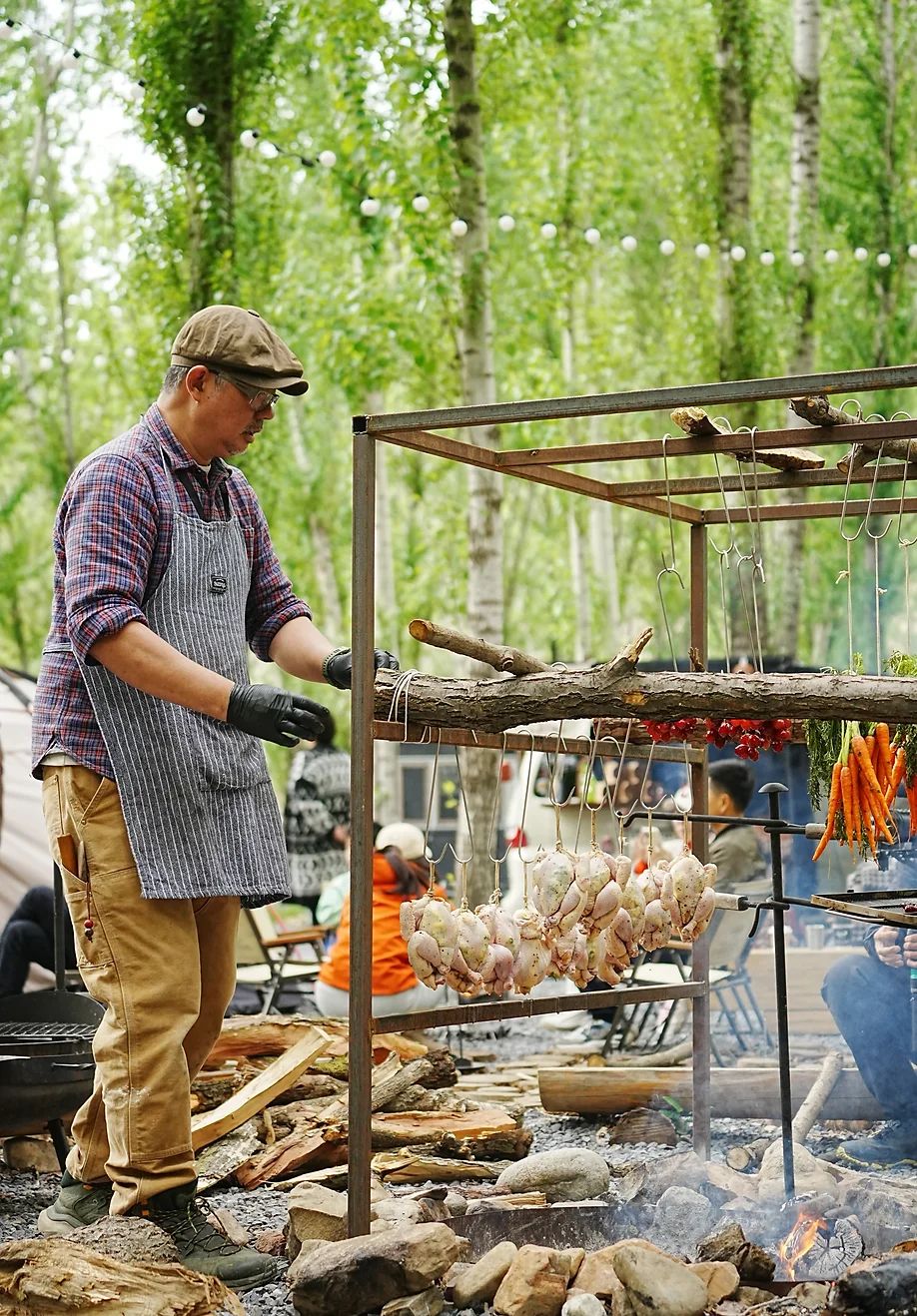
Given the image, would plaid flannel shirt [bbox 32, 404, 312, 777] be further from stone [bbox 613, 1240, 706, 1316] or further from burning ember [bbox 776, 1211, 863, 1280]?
burning ember [bbox 776, 1211, 863, 1280]

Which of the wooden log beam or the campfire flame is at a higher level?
the wooden log beam

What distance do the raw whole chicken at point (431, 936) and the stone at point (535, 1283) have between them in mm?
754

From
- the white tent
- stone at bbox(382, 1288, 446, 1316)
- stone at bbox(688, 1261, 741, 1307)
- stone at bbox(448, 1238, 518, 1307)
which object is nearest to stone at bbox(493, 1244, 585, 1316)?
stone at bbox(448, 1238, 518, 1307)

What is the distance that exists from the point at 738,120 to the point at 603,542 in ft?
28.2

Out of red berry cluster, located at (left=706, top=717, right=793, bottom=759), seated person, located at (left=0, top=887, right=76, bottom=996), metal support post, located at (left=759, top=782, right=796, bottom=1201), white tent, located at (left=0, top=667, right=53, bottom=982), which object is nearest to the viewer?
A: red berry cluster, located at (left=706, top=717, right=793, bottom=759)

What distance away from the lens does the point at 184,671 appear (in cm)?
384

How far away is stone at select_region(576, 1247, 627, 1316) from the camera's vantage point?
12.1ft

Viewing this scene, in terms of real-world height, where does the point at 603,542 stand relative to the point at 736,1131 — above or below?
above

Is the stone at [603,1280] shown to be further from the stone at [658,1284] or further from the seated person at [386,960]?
the seated person at [386,960]

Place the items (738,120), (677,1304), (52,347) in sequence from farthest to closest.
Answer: (52,347) < (738,120) < (677,1304)

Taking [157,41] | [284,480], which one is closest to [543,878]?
[157,41]

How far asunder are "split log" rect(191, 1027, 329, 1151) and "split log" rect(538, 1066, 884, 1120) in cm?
106

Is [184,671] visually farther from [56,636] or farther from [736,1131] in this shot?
[736,1131]

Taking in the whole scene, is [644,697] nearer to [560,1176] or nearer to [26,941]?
[560,1176]
